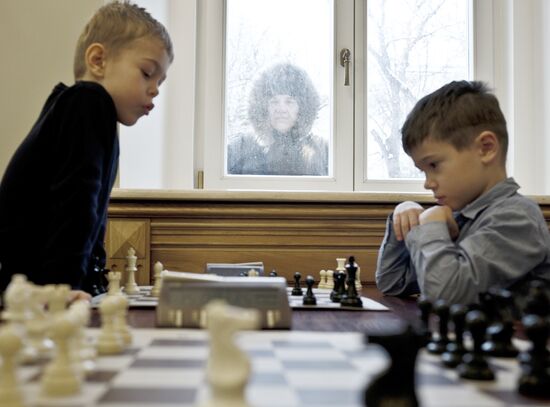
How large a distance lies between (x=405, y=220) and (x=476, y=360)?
3.00 ft

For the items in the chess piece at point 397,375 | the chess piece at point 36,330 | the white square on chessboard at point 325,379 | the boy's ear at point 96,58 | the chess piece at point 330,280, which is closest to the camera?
the chess piece at point 397,375

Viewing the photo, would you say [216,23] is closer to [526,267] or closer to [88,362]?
[526,267]

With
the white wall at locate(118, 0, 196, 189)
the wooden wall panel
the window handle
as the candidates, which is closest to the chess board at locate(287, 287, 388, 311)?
the wooden wall panel

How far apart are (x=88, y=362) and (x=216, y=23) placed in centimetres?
228

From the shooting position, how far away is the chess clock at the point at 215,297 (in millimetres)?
877

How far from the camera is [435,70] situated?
2.79m

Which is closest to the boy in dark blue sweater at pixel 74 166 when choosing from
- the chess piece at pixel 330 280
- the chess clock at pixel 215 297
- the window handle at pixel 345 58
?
the chess clock at pixel 215 297

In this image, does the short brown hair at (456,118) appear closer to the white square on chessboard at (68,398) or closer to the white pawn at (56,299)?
the white pawn at (56,299)

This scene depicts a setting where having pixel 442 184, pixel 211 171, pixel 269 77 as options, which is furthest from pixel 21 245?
pixel 269 77

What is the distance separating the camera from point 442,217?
1350mm

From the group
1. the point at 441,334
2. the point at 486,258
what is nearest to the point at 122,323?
the point at 441,334

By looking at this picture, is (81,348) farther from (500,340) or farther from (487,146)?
(487,146)

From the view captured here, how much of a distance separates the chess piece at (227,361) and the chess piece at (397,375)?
0.31ft

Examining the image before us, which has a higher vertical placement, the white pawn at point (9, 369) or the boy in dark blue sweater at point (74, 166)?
the boy in dark blue sweater at point (74, 166)
